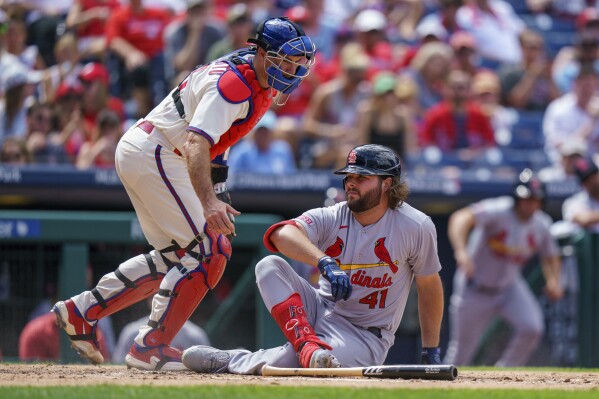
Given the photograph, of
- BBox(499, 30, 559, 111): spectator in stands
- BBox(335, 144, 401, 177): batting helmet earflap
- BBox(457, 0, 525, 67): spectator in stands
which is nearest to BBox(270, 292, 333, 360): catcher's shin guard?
BBox(335, 144, 401, 177): batting helmet earflap

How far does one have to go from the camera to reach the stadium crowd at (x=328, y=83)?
10688mm

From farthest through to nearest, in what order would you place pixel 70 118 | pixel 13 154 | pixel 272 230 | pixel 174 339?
pixel 70 118 < pixel 13 154 < pixel 174 339 < pixel 272 230

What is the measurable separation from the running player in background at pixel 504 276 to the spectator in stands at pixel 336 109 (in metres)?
1.48

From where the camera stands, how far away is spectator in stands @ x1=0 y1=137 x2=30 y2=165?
32.3ft

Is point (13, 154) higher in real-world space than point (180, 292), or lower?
higher

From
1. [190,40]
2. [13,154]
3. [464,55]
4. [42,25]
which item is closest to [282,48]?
[13,154]

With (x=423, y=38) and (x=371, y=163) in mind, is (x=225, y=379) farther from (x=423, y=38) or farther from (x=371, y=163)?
(x=423, y=38)

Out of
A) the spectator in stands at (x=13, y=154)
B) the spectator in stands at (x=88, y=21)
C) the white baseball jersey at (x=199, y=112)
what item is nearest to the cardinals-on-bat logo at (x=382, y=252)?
the white baseball jersey at (x=199, y=112)

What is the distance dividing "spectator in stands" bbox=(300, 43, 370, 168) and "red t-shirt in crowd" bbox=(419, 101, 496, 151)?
0.71 meters

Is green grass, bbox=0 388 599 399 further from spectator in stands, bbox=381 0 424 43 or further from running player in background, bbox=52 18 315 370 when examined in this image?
spectator in stands, bbox=381 0 424 43

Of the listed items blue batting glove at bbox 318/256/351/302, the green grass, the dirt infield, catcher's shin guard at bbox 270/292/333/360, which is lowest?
the dirt infield

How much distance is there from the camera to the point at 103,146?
33.0 ft

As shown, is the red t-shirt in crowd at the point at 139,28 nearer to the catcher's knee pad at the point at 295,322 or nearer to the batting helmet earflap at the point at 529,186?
the batting helmet earflap at the point at 529,186

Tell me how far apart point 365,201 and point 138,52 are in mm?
6437
